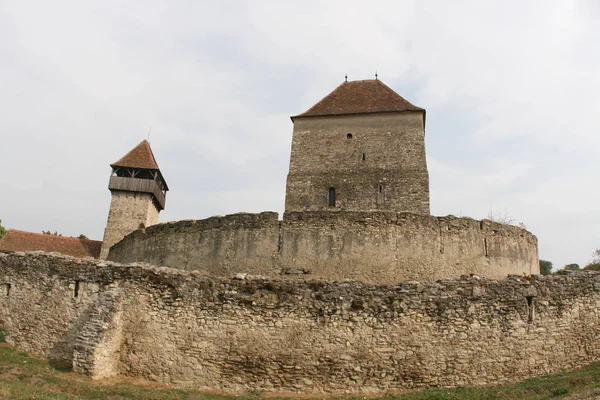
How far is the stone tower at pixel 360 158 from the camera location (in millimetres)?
22719

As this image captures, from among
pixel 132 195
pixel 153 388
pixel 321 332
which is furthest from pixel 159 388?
pixel 132 195

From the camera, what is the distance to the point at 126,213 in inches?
1238

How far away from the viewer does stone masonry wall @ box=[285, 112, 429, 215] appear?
2267 cm

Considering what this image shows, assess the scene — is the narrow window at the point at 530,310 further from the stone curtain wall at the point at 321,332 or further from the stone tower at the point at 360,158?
the stone tower at the point at 360,158

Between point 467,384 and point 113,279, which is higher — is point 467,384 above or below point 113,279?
below

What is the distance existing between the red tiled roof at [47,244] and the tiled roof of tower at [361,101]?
1531 cm

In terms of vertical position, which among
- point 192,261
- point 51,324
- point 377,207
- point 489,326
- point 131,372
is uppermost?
point 377,207

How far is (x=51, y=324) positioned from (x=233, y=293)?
4.06 meters

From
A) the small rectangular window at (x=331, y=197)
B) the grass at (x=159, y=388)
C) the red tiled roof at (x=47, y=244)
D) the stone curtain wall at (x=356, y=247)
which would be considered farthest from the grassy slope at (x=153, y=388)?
the red tiled roof at (x=47, y=244)

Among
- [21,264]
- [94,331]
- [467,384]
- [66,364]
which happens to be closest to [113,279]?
[94,331]

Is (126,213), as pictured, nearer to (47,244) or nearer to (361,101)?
(47,244)

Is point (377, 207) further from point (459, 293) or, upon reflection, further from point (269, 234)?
point (459, 293)

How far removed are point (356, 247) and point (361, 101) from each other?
11740 mm

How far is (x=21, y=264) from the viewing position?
1136cm
